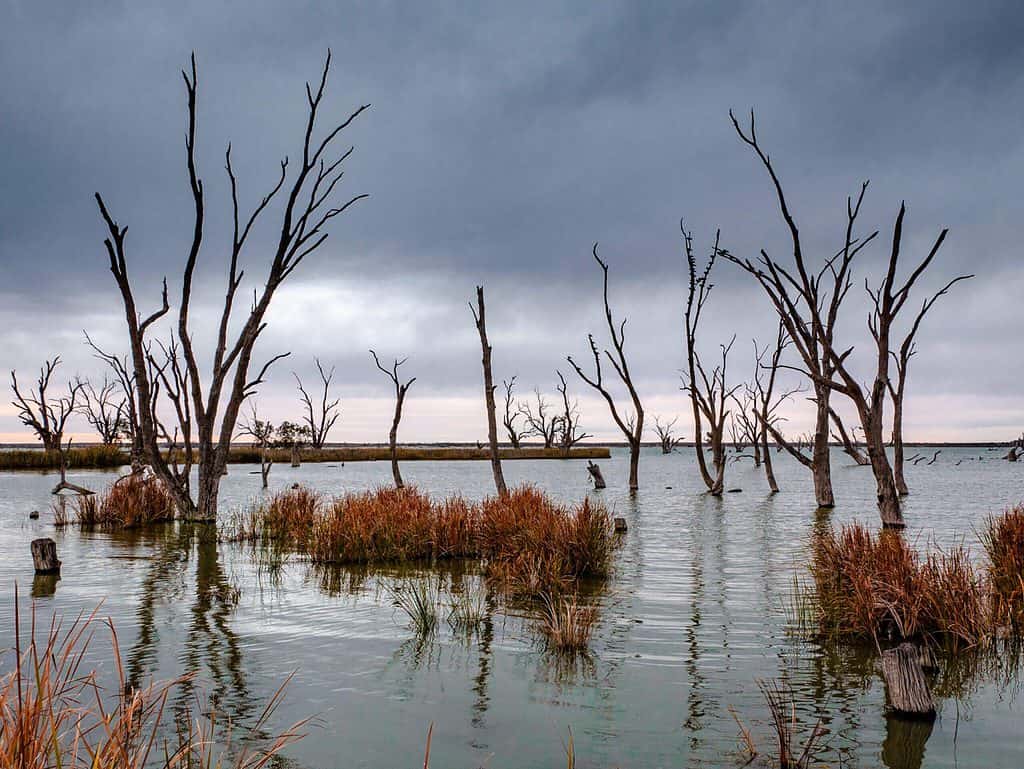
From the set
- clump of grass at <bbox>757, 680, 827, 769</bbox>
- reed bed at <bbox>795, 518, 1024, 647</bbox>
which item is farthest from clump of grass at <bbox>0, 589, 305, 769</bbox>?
reed bed at <bbox>795, 518, 1024, 647</bbox>

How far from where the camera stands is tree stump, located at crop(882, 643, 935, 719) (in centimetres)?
539

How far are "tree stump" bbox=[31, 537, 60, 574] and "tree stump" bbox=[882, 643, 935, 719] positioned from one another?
1019cm

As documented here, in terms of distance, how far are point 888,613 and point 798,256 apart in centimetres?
1177

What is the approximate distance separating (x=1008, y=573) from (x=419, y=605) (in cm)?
672

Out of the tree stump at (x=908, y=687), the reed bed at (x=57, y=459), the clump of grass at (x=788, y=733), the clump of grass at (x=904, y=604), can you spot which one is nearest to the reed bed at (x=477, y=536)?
the clump of grass at (x=904, y=604)

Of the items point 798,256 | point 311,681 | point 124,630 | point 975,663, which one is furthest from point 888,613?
point 798,256

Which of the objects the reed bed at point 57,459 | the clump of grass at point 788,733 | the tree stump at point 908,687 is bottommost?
the clump of grass at point 788,733

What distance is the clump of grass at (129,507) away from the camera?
18.1m

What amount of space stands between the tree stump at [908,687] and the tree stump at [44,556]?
1019 centimetres

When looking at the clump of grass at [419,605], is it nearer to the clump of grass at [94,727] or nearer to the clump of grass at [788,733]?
the clump of grass at [94,727]

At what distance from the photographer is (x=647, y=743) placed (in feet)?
16.8

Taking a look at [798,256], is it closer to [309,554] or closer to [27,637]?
[309,554]

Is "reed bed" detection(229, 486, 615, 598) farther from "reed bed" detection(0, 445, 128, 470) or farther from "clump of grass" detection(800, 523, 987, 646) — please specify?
"reed bed" detection(0, 445, 128, 470)

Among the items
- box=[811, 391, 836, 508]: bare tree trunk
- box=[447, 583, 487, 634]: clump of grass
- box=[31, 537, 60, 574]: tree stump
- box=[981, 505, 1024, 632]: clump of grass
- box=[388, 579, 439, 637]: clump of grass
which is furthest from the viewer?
box=[811, 391, 836, 508]: bare tree trunk
